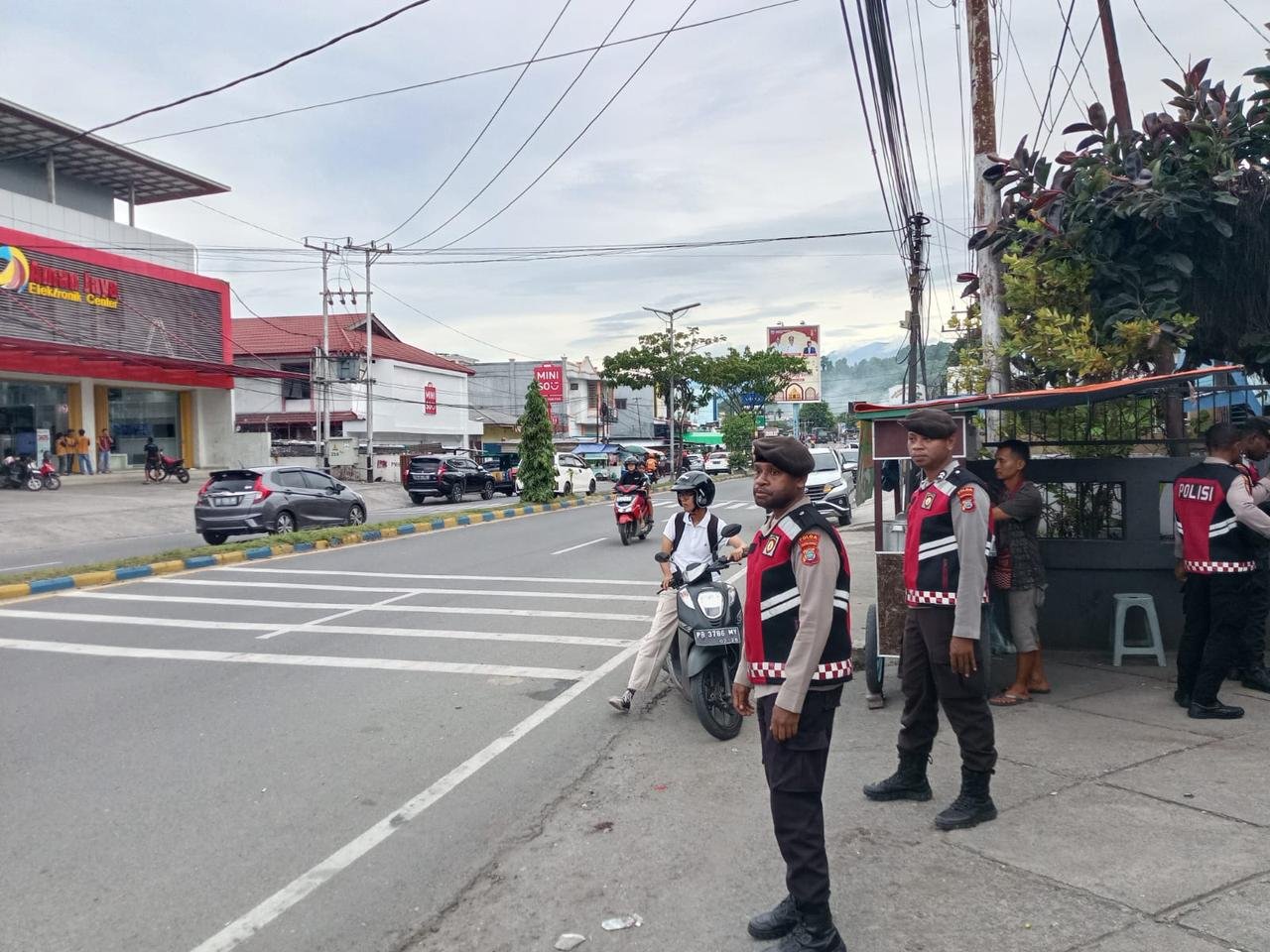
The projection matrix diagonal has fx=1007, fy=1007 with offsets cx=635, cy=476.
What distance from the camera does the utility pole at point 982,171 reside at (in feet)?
32.3

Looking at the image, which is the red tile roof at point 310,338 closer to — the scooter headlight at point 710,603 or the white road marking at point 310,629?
the white road marking at point 310,629

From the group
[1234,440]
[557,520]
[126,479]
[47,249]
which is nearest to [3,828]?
[1234,440]

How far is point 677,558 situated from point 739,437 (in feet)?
175

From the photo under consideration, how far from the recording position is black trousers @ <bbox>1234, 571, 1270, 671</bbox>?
19.1 ft

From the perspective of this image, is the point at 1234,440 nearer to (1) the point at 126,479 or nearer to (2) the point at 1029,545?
(2) the point at 1029,545

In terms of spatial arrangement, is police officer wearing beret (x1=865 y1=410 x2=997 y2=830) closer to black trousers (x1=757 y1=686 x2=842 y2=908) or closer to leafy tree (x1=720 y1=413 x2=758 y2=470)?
black trousers (x1=757 y1=686 x2=842 y2=908)

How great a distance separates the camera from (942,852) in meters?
4.26

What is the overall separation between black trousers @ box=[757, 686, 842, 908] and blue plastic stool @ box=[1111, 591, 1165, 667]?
4677mm

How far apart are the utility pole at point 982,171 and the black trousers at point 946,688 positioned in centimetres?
560

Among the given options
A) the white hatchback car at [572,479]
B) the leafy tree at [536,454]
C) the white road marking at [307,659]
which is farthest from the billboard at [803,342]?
the white road marking at [307,659]

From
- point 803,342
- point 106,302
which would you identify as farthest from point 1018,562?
point 803,342

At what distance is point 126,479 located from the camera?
107 feet

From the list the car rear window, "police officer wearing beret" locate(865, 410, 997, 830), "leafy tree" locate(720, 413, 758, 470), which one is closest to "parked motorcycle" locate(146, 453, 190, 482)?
the car rear window

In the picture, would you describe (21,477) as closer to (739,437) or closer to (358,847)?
(358,847)
